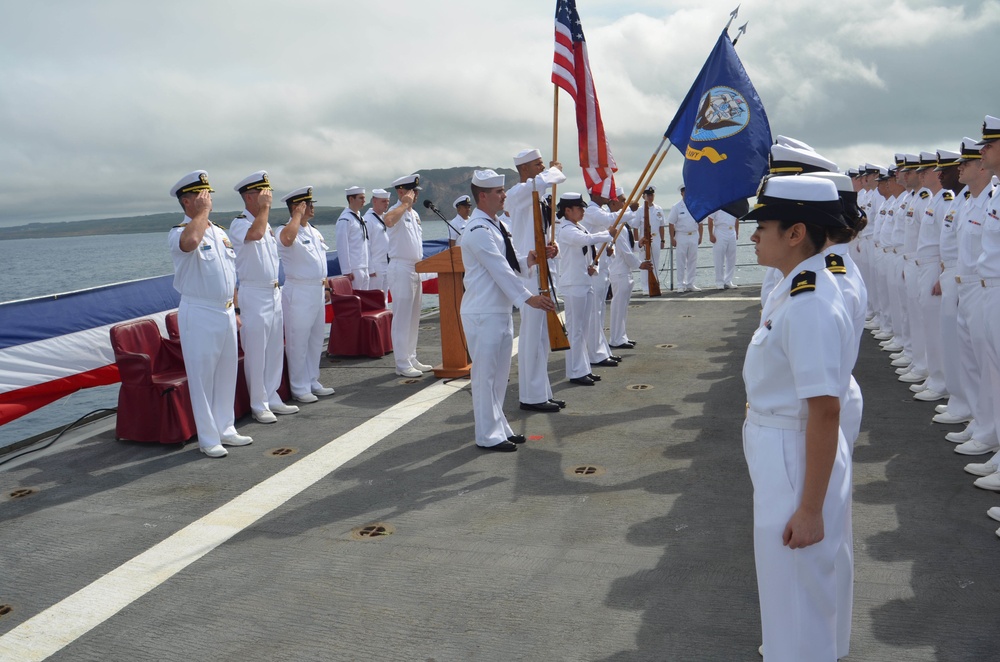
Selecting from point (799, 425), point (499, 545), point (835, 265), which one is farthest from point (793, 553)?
point (499, 545)

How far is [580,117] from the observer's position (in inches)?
320

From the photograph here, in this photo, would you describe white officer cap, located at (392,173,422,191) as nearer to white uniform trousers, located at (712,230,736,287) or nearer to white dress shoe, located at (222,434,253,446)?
white dress shoe, located at (222,434,253,446)

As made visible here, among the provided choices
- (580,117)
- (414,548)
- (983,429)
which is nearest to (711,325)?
(580,117)

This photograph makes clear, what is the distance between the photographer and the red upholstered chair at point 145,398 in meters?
6.80

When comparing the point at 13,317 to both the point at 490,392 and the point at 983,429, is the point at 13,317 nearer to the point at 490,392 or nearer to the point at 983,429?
the point at 490,392

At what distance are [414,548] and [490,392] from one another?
203 cm

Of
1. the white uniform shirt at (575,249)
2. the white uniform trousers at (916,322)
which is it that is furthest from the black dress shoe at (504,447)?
the white uniform trousers at (916,322)

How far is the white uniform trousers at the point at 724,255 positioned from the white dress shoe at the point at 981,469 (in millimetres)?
12093

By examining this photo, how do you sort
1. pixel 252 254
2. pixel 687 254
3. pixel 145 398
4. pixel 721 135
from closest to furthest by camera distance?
pixel 145 398, pixel 721 135, pixel 252 254, pixel 687 254

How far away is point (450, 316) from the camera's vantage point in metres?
9.16

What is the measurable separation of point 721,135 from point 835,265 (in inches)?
183

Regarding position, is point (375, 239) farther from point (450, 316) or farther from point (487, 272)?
point (487, 272)

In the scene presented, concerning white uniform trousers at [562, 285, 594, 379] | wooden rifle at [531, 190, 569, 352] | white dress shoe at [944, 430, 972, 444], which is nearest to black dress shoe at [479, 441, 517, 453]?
wooden rifle at [531, 190, 569, 352]

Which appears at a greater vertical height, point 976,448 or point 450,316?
point 450,316
